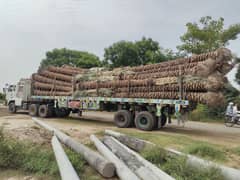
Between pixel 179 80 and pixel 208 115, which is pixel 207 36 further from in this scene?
pixel 179 80

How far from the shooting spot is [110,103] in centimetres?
1293

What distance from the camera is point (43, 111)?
54.0 feet

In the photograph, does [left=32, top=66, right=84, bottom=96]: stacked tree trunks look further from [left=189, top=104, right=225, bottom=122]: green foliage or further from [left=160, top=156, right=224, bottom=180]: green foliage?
[left=160, top=156, right=224, bottom=180]: green foliage

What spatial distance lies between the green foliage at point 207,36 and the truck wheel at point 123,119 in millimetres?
11865

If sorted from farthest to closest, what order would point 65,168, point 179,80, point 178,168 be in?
1. point 179,80
2. point 178,168
3. point 65,168

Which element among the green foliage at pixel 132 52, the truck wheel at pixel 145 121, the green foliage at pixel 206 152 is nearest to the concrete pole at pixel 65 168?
the green foliage at pixel 206 152

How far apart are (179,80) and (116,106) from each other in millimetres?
4276

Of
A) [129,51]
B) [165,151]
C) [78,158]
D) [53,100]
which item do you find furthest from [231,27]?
[78,158]

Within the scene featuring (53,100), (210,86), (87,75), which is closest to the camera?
(210,86)

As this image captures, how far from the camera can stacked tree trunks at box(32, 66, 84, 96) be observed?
50.3 feet

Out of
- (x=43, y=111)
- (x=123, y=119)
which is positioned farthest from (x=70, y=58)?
(x=123, y=119)

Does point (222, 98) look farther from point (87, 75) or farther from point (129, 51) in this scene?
point (129, 51)

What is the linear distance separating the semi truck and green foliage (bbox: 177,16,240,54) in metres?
11.1

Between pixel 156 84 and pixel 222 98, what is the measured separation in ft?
9.84
